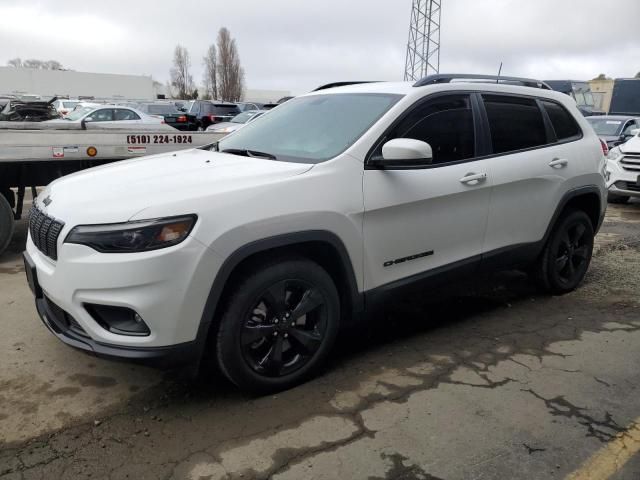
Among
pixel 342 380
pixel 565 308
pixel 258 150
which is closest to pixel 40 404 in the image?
pixel 342 380

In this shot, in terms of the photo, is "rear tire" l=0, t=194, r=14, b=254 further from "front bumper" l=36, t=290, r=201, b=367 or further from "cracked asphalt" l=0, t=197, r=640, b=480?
"front bumper" l=36, t=290, r=201, b=367

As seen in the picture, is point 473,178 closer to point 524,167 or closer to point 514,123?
point 524,167

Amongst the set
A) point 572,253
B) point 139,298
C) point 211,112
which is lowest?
point 572,253

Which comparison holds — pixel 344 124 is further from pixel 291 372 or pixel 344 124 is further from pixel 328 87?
pixel 291 372

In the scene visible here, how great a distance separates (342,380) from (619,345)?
2125mm

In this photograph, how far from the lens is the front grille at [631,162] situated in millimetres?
9539

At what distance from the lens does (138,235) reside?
2.61 metres

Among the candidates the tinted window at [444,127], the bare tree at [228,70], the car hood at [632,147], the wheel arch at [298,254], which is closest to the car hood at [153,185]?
the wheel arch at [298,254]

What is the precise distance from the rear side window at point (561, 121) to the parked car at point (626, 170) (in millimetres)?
5767

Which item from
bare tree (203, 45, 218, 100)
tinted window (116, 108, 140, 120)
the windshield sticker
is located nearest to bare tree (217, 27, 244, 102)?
bare tree (203, 45, 218, 100)

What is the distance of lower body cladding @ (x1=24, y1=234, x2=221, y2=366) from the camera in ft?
8.52

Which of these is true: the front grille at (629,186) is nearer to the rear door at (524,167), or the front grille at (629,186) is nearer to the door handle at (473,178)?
the rear door at (524,167)

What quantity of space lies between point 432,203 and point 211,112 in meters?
20.8

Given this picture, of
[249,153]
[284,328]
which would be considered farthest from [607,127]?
[284,328]
